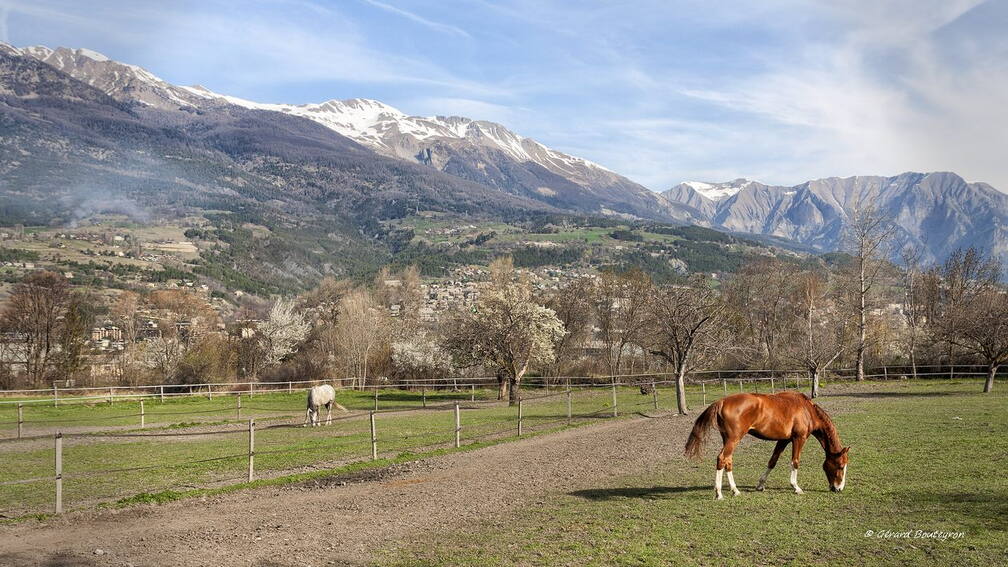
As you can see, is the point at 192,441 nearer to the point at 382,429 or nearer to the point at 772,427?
the point at 382,429

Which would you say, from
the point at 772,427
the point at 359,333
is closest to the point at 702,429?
the point at 772,427

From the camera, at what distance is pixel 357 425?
95.0 feet

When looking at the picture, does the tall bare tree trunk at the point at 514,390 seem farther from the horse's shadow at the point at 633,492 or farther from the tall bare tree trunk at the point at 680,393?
the horse's shadow at the point at 633,492

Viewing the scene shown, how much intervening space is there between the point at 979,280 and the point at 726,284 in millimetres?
21576

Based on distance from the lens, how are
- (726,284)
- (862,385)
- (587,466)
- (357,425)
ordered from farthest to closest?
1. (726,284)
2. (862,385)
3. (357,425)
4. (587,466)

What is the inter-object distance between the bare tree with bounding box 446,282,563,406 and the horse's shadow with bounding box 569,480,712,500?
27.8 meters

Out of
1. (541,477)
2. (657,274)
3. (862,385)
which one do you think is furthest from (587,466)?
(657,274)

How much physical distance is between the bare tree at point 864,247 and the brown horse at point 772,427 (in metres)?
39.6

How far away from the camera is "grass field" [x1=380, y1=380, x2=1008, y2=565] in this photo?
806cm

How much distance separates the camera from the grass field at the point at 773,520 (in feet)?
26.5

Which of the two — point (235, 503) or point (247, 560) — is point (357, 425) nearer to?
point (235, 503)

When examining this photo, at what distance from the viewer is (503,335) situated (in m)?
41.5

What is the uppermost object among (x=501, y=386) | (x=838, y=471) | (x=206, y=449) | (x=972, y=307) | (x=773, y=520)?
(x=972, y=307)

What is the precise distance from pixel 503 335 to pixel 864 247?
27849 mm
